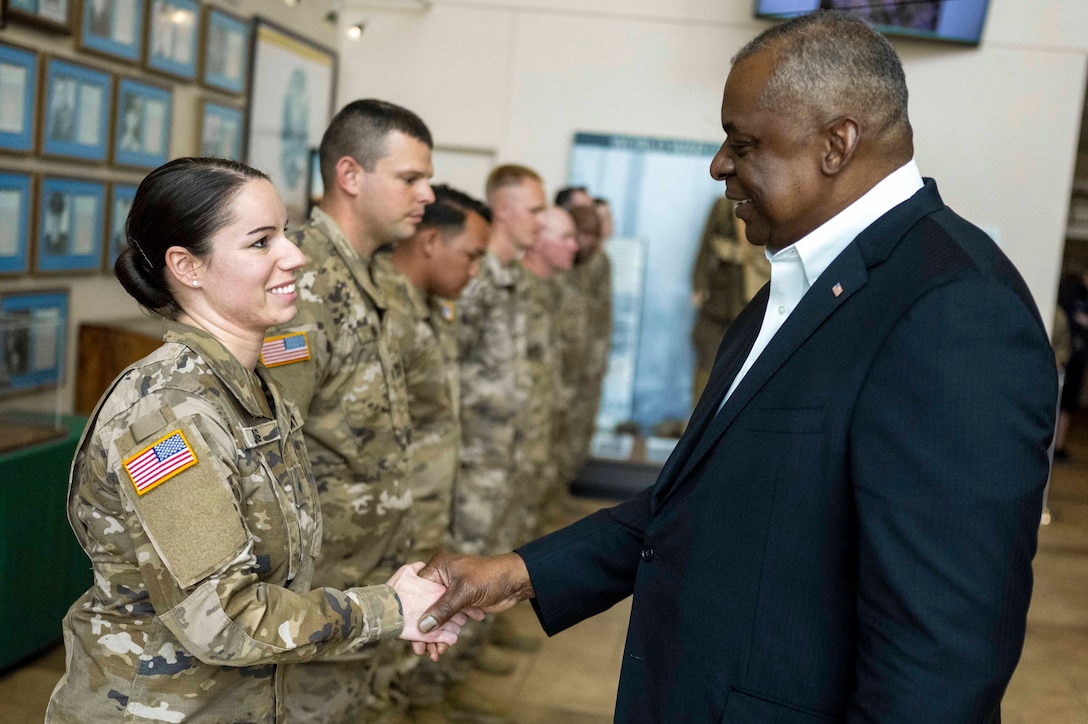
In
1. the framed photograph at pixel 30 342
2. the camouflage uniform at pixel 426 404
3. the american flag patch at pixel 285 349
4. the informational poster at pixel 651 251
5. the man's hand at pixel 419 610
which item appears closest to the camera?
the man's hand at pixel 419 610

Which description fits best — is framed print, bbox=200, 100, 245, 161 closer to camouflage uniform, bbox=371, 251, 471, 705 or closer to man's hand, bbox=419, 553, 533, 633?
camouflage uniform, bbox=371, 251, 471, 705

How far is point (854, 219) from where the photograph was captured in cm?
142

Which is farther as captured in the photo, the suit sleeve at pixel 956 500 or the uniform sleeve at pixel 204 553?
the uniform sleeve at pixel 204 553

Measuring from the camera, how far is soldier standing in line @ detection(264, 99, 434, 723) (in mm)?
2414

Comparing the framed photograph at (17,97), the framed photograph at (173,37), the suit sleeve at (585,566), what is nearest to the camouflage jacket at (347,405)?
the suit sleeve at (585,566)

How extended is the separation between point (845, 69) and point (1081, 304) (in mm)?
10282

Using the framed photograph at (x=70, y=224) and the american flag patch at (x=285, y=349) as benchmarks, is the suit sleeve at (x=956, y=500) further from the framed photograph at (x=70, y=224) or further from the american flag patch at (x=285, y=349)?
the framed photograph at (x=70, y=224)

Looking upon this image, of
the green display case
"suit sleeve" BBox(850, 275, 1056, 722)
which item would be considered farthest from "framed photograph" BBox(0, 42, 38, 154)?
"suit sleeve" BBox(850, 275, 1056, 722)

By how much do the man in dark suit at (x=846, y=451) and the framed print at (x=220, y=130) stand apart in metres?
4.86

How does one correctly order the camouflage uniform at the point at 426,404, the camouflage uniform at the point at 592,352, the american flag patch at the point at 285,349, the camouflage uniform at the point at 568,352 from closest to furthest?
the american flag patch at the point at 285,349
the camouflage uniform at the point at 426,404
the camouflage uniform at the point at 568,352
the camouflage uniform at the point at 592,352

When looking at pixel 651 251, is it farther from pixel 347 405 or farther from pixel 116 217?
pixel 347 405

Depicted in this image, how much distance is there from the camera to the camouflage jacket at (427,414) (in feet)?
10.4

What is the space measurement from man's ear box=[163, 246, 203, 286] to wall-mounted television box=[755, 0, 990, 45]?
6.94m

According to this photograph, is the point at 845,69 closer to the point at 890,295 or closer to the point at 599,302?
the point at 890,295
